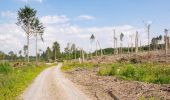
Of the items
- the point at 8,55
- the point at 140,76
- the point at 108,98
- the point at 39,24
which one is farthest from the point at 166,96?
the point at 8,55

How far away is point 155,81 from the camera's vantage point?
2555 centimetres

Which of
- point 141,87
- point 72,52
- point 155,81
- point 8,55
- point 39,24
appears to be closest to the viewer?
point 141,87

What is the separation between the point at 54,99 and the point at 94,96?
2.68 meters

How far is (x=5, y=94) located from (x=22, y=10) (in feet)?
180

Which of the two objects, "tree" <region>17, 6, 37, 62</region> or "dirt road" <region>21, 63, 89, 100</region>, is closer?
"dirt road" <region>21, 63, 89, 100</region>

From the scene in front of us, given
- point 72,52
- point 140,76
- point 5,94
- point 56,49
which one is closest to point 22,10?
point 140,76

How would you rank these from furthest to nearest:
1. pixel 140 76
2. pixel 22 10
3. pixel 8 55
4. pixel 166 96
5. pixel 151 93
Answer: pixel 8 55 < pixel 22 10 < pixel 140 76 < pixel 151 93 < pixel 166 96

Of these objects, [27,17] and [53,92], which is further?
[27,17]

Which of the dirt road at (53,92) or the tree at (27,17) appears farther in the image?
the tree at (27,17)

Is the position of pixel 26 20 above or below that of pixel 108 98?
above

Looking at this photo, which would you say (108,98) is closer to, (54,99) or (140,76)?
(54,99)

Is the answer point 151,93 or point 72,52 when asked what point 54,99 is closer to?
point 151,93

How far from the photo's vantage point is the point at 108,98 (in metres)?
18.9

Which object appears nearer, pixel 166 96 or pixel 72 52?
pixel 166 96
